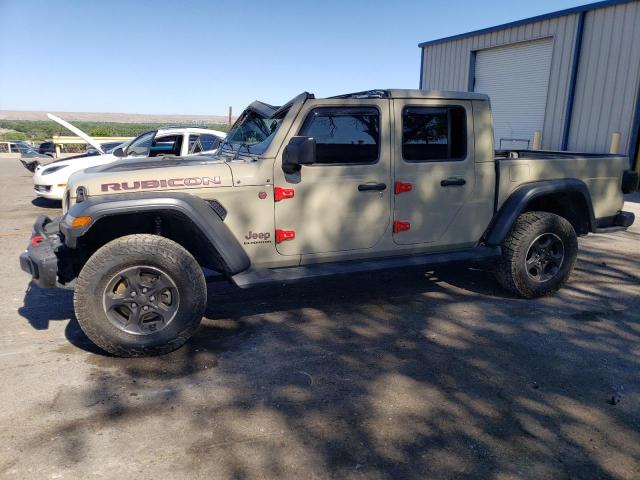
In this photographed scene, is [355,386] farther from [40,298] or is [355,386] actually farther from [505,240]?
[40,298]

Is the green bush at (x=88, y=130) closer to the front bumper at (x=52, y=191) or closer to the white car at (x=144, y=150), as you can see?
the white car at (x=144, y=150)

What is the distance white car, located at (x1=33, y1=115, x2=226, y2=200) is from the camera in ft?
31.1

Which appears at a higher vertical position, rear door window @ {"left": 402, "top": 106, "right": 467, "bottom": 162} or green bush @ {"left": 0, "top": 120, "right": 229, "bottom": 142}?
rear door window @ {"left": 402, "top": 106, "right": 467, "bottom": 162}

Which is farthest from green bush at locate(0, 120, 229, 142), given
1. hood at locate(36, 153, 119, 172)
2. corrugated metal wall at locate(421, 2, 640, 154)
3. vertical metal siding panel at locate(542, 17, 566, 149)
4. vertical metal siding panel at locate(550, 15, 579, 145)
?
vertical metal siding panel at locate(550, 15, 579, 145)

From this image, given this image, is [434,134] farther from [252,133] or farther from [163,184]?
[163,184]

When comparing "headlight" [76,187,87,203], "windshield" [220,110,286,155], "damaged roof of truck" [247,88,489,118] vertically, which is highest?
"damaged roof of truck" [247,88,489,118]

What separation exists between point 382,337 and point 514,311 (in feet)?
4.78

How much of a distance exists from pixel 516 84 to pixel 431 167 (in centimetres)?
1238

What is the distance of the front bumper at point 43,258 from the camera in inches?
140

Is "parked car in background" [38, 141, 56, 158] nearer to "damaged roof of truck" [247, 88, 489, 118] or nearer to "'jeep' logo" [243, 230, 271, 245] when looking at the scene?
"damaged roof of truck" [247, 88, 489, 118]

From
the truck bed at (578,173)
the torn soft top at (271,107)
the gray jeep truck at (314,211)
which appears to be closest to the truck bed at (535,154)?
the truck bed at (578,173)

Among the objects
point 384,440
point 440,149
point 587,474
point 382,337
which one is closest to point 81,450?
point 384,440

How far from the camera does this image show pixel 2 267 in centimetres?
614

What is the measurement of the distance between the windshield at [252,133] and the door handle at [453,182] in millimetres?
1570
